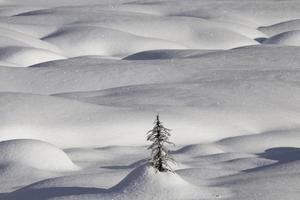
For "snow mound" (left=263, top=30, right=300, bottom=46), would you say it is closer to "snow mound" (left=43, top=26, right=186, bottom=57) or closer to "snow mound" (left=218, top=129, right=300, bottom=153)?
"snow mound" (left=43, top=26, right=186, bottom=57)

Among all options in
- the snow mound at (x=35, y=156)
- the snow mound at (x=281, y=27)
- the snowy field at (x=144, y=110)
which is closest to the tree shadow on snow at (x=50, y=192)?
A: the snowy field at (x=144, y=110)

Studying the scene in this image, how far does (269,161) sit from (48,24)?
1328 centimetres

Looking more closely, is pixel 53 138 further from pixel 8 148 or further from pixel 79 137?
pixel 8 148

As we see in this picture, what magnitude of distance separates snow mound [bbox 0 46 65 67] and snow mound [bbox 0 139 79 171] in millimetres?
7328

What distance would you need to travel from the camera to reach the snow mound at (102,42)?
16.9 meters

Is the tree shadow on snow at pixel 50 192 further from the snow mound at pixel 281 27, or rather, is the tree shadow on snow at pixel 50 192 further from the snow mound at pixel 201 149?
the snow mound at pixel 281 27

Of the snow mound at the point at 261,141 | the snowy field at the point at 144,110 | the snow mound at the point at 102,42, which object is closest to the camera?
the snowy field at the point at 144,110

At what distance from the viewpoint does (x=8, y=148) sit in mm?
7211

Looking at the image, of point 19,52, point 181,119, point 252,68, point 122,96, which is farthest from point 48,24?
point 181,119

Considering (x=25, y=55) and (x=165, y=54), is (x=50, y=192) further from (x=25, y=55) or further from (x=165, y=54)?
(x=165, y=54)

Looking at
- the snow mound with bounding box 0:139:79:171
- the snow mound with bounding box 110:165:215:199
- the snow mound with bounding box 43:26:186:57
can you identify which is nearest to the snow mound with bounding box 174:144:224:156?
the snow mound with bounding box 0:139:79:171

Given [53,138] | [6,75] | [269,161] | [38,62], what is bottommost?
[269,161]

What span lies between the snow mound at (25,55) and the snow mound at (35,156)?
7.33m

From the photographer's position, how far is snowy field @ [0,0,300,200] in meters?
5.99
